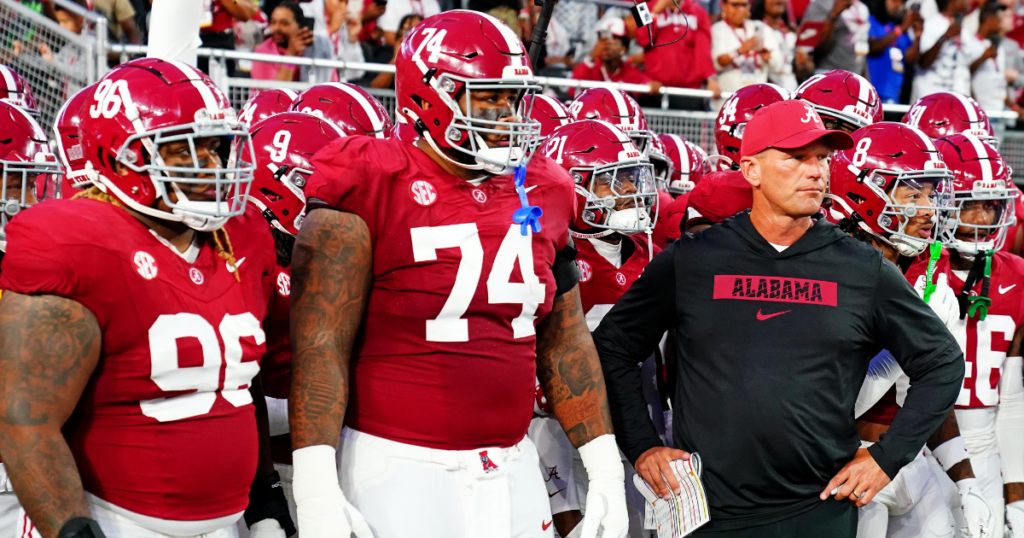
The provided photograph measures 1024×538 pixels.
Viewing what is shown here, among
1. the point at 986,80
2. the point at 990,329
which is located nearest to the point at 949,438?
the point at 990,329

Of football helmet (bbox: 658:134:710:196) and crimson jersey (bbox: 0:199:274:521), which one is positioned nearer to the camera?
crimson jersey (bbox: 0:199:274:521)

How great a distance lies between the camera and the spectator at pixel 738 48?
29.9ft

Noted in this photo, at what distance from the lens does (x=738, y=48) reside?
29.9 ft

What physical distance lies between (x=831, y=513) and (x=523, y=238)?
118cm

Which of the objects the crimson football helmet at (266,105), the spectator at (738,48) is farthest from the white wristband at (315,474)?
the spectator at (738,48)

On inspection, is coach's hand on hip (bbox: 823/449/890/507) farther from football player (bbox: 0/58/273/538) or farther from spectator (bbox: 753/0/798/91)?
spectator (bbox: 753/0/798/91)

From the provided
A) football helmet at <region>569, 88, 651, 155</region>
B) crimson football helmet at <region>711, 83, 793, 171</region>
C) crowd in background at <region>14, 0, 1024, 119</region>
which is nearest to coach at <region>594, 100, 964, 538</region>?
crimson football helmet at <region>711, 83, 793, 171</region>

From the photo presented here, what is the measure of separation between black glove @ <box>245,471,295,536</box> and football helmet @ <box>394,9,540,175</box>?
0.98 m

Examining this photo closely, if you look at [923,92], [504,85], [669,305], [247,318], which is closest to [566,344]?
[669,305]

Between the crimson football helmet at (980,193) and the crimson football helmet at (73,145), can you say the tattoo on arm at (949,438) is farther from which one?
the crimson football helmet at (73,145)

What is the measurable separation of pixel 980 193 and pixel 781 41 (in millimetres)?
5400

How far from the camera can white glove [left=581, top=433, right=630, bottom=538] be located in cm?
297

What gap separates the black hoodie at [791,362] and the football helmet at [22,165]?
2.16 m

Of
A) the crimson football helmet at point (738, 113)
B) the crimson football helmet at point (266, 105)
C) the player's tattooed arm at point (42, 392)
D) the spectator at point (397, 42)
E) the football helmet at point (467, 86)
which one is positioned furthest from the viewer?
the spectator at point (397, 42)
